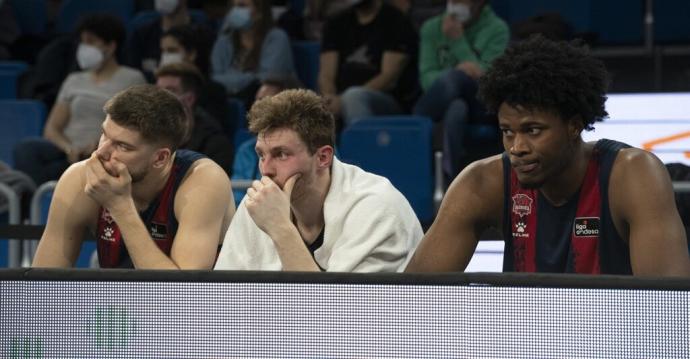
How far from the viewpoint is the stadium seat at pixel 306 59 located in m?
8.31

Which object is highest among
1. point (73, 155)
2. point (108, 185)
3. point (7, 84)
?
point (108, 185)

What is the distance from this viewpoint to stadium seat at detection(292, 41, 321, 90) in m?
8.31

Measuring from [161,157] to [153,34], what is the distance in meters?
4.52

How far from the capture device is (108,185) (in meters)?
3.91

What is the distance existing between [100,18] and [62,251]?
4.01 metres

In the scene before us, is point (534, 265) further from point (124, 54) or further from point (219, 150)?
point (124, 54)

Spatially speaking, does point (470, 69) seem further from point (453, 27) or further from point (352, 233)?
point (352, 233)

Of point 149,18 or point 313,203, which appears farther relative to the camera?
point 149,18

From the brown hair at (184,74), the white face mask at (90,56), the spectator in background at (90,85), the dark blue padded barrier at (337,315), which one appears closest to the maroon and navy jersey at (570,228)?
the dark blue padded barrier at (337,315)

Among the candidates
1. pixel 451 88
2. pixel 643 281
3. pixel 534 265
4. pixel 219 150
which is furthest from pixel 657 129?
pixel 643 281

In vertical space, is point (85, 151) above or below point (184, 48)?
below

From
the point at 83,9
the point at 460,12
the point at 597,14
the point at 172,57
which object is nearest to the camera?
the point at 460,12

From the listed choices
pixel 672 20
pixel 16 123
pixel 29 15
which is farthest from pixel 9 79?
pixel 672 20

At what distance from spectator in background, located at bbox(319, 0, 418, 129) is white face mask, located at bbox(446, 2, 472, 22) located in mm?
295
